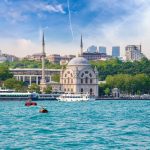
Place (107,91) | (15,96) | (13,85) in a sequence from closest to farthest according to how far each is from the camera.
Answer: (15,96) < (13,85) < (107,91)

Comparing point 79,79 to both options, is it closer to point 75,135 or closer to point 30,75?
point 30,75

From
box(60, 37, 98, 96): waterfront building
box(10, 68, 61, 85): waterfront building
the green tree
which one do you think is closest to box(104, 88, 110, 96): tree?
box(60, 37, 98, 96): waterfront building

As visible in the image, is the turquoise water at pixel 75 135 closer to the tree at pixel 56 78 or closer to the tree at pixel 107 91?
the tree at pixel 107 91

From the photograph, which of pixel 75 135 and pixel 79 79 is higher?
pixel 79 79

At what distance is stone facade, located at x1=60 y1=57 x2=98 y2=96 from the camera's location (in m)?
125

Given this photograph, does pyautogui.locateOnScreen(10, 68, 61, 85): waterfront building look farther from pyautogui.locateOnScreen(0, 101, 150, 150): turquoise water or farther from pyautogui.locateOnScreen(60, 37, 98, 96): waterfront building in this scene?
pyautogui.locateOnScreen(0, 101, 150, 150): turquoise water

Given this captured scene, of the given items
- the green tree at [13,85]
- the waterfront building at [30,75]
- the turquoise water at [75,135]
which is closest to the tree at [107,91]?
the green tree at [13,85]

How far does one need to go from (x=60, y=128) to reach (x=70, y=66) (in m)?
90.2

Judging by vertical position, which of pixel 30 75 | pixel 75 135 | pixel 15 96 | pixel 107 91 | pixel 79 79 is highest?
pixel 30 75

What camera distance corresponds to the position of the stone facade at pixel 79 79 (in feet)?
409

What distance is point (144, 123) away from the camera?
4181 centimetres

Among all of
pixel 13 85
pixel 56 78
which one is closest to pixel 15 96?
pixel 13 85

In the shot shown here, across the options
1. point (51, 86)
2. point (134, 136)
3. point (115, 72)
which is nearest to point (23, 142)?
point (134, 136)

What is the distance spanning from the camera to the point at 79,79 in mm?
125562
